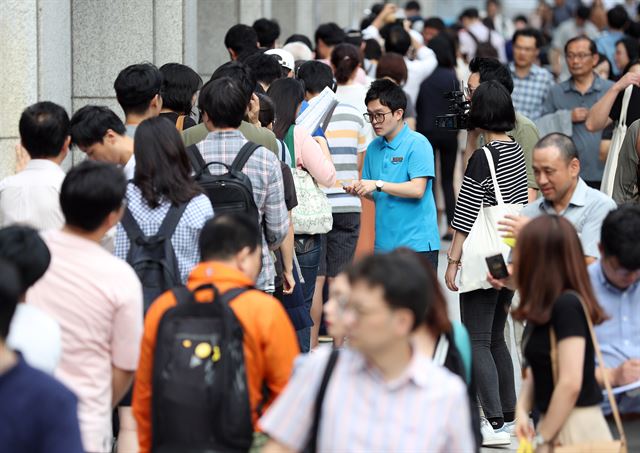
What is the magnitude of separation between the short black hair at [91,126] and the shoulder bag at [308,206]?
193 centimetres

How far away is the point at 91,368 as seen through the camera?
448 cm

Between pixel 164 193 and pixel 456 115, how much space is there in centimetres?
298

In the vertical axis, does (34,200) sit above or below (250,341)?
above

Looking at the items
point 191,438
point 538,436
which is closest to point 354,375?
point 191,438

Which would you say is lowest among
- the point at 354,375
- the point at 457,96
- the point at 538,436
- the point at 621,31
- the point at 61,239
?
the point at 538,436

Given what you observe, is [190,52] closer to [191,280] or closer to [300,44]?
[300,44]

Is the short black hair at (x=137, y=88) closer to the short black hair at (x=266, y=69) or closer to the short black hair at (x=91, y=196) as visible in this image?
the short black hair at (x=91, y=196)

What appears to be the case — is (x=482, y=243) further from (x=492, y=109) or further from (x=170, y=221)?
(x=170, y=221)

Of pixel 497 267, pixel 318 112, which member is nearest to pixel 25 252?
pixel 497 267

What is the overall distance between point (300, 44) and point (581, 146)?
281cm

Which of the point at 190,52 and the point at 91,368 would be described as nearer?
the point at 91,368

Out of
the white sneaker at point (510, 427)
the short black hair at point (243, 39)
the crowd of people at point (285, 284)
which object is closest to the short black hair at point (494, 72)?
the crowd of people at point (285, 284)

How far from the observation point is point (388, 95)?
7.86m

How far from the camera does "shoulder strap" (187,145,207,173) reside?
6.08m
